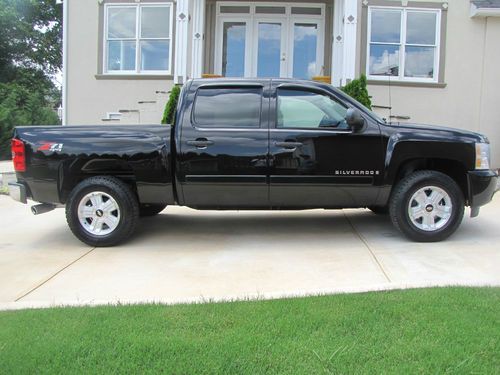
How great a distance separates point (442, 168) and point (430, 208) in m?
0.59

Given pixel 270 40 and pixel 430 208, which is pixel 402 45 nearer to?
pixel 270 40

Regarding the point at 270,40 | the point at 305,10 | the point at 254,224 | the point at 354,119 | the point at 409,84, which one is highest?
the point at 305,10

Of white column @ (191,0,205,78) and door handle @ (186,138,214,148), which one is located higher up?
white column @ (191,0,205,78)

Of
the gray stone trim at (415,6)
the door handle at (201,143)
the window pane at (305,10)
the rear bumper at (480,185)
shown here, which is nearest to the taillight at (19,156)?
the door handle at (201,143)

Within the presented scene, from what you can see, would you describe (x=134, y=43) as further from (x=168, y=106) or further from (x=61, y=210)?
(x=61, y=210)

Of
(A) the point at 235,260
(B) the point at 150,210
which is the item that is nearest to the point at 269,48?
(B) the point at 150,210

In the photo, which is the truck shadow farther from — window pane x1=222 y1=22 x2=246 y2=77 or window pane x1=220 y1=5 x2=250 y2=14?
window pane x1=220 y1=5 x2=250 y2=14

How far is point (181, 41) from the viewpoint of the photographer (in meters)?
12.4

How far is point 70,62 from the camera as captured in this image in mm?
13234

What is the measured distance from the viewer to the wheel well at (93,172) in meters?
6.00

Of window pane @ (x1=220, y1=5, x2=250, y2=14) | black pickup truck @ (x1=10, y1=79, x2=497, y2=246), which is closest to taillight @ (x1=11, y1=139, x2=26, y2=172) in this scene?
black pickup truck @ (x1=10, y1=79, x2=497, y2=246)

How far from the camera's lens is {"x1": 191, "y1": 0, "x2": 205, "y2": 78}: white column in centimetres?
1257

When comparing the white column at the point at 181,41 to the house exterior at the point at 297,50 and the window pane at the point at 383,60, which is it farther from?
the window pane at the point at 383,60

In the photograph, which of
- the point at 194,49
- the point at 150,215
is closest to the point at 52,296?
the point at 150,215
